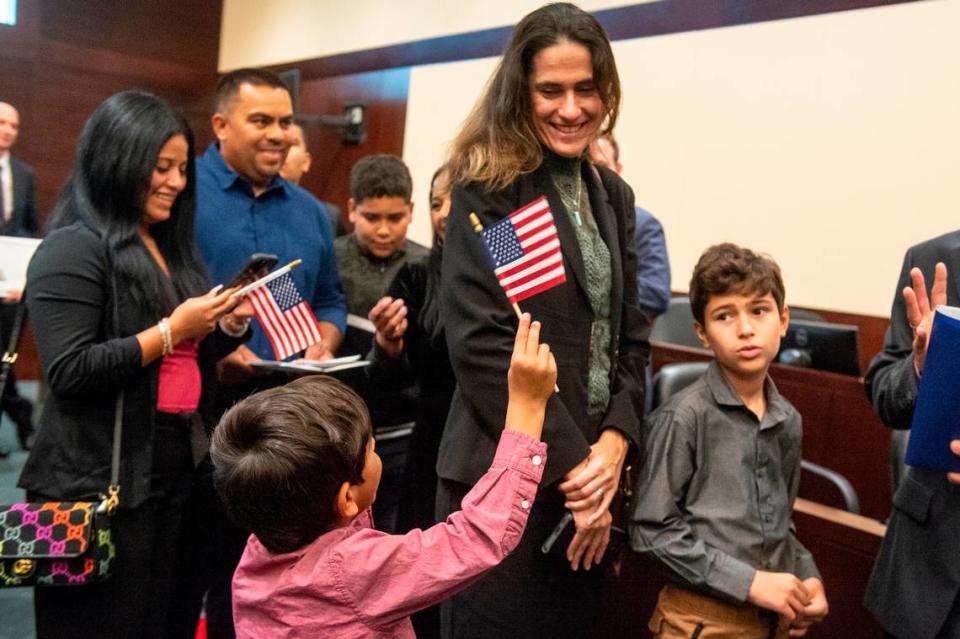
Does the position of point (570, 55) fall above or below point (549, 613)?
above

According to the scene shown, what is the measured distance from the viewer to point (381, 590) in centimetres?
116

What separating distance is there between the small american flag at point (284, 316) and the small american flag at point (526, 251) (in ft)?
2.50

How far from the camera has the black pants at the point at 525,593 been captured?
5.05ft

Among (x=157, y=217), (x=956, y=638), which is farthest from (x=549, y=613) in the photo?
(x=157, y=217)

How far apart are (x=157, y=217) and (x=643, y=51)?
12.3 ft

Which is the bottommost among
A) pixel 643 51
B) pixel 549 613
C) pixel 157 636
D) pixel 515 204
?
pixel 157 636

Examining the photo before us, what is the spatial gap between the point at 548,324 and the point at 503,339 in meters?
0.10

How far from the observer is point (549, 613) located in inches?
61.8

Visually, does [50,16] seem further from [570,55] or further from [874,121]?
[570,55]

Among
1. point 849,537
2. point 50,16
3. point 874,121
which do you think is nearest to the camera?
point 849,537

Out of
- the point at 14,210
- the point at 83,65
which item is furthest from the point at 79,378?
the point at 83,65

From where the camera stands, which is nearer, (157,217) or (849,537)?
(157,217)

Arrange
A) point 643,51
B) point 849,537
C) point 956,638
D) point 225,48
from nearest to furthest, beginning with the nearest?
point 956,638, point 849,537, point 643,51, point 225,48

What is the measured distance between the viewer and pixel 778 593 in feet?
5.40
